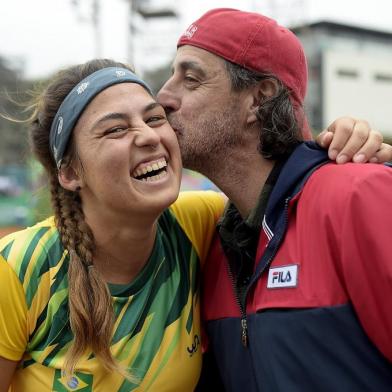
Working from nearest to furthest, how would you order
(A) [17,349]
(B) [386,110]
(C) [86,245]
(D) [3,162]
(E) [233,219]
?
(A) [17,349], (C) [86,245], (E) [233,219], (D) [3,162], (B) [386,110]

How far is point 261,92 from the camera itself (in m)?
3.14

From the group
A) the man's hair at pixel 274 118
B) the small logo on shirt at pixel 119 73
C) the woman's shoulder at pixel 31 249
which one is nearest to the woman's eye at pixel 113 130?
the small logo on shirt at pixel 119 73

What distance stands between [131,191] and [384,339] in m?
1.27

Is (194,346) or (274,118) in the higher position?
(274,118)

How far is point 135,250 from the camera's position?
290 centimetres

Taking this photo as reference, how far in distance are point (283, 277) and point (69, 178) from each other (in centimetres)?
123

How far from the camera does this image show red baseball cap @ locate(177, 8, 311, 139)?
3.09 metres

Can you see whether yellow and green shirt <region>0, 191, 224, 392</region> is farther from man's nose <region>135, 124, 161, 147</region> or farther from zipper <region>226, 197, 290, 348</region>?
man's nose <region>135, 124, 161, 147</region>

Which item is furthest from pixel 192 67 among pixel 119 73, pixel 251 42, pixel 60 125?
pixel 60 125

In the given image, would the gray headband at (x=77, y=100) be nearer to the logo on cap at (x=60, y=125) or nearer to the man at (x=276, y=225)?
the logo on cap at (x=60, y=125)

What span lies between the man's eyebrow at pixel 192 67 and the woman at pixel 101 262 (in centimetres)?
33

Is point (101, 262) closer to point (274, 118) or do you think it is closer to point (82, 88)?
point (82, 88)

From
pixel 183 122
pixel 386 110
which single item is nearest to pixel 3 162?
pixel 386 110

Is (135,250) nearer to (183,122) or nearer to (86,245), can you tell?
(86,245)
